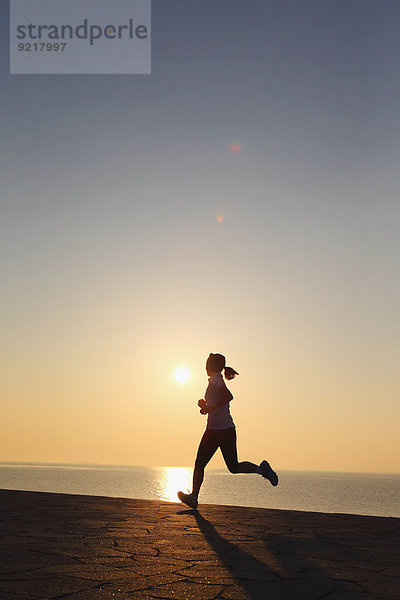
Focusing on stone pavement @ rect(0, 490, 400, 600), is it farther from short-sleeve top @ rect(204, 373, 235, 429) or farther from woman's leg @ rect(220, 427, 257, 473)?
short-sleeve top @ rect(204, 373, 235, 429)

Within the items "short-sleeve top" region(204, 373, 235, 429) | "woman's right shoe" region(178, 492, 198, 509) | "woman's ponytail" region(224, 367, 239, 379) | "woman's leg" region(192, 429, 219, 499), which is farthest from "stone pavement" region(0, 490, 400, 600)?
"woman's ponytail" region(224, 367, 239, 379)

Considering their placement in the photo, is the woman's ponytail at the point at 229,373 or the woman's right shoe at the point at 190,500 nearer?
the woman's right shoe at the point at 190,500

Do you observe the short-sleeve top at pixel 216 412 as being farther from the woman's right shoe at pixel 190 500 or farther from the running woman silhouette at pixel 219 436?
the woman's right shoe at pixel 190 500

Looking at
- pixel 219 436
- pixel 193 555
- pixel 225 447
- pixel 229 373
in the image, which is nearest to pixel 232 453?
pixel 225 447

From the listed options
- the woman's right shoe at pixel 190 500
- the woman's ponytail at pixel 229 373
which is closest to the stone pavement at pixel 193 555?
the woman's right shoe at pixel 190 500

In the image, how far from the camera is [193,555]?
196 inches

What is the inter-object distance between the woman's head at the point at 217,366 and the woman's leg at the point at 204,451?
759 millimetres

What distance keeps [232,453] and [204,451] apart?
359 mm

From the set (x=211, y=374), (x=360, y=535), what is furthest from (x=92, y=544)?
(x=211, y=374)

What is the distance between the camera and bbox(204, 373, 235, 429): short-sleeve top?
8.03 meters

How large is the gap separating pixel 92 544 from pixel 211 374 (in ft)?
10.6

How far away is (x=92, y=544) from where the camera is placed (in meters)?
5.48

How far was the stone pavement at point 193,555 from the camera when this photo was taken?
387 cm

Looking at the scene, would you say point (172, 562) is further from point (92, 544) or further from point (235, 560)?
point (92, 544)
